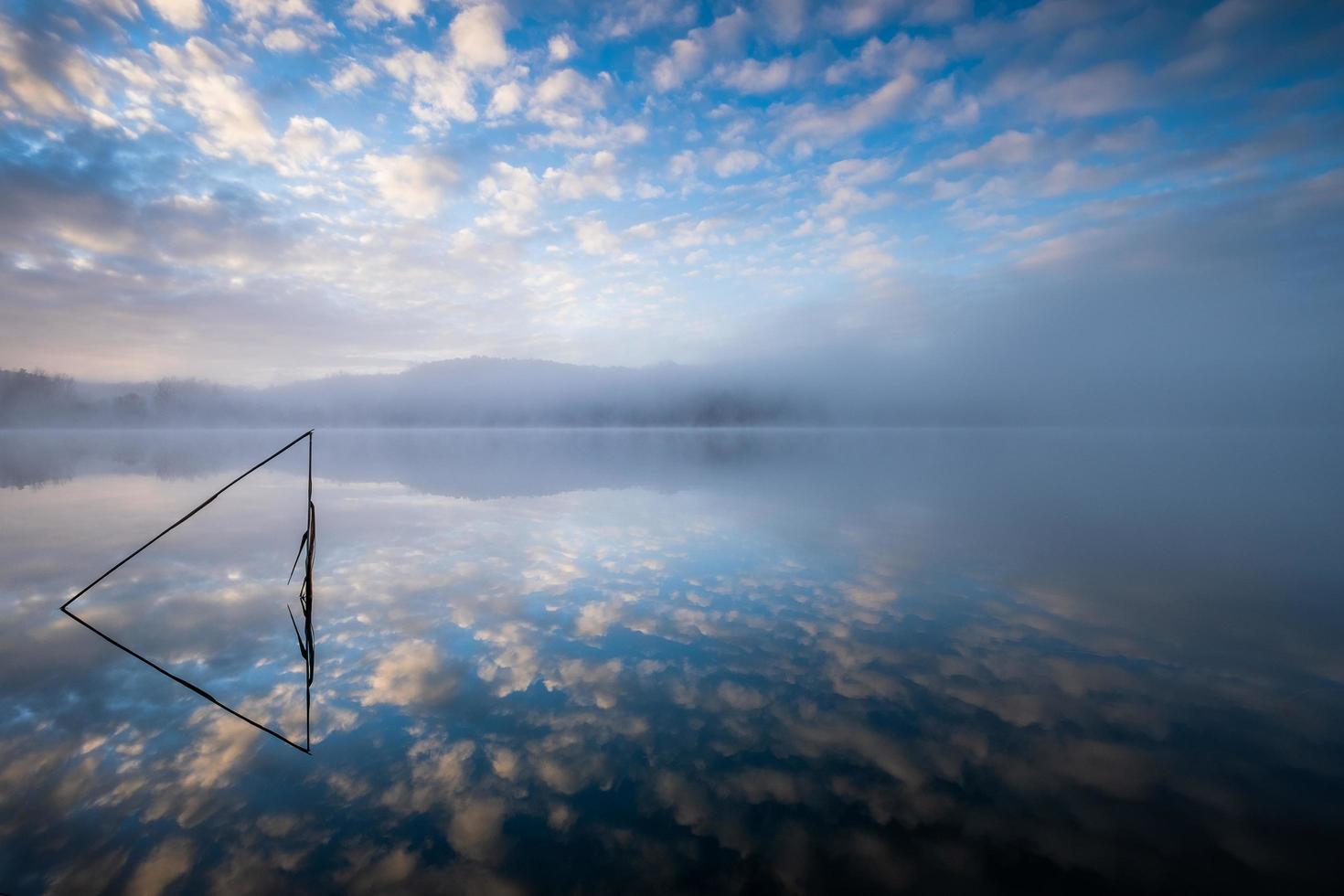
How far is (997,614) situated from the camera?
49.2ft

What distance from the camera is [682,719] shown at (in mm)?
9461

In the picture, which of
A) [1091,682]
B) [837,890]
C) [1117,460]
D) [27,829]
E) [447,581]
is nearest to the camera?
[837,890]

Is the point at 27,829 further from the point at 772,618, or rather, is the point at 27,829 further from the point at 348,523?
the point at 348,523

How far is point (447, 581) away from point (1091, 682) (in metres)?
16.7

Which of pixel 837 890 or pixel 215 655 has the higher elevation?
pixel 837 890

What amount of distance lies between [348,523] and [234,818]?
23848 millimetres

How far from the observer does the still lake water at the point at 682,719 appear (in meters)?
6.25

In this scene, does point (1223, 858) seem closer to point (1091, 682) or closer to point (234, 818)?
point (1091, 682)

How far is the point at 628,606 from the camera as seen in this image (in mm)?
15594

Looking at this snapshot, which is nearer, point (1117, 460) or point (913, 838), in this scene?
point (913, 838)

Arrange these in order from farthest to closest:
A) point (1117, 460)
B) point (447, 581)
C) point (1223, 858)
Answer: point (1117, 460) → point (447, 581) → point (1223, 858)

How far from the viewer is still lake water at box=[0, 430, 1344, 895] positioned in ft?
20.5

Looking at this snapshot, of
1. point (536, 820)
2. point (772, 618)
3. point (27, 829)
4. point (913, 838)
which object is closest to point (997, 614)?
point (772, 618)

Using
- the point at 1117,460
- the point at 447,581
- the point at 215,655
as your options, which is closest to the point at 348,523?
the point at 447,581
